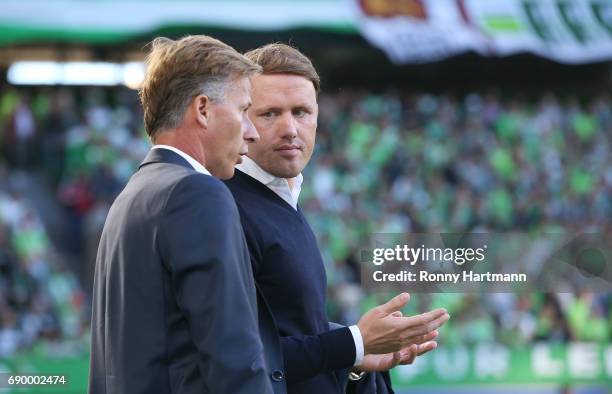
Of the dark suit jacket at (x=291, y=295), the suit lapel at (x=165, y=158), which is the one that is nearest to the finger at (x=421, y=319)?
the dark suit jacket at (x=291, y=295)

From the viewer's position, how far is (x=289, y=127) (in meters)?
2.64

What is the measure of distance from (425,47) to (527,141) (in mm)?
1895

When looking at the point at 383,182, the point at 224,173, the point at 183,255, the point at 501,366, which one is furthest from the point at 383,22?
the point at 183,255

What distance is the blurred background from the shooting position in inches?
462

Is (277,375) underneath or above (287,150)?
underneath

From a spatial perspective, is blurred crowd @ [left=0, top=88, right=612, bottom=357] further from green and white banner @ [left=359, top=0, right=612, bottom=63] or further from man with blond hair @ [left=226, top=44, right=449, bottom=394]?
man with blond hair @ [left=226, top=44, right=449, bottom=394]

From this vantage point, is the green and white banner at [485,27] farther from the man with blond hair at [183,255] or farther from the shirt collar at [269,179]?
the man with blond hair at [183,255]

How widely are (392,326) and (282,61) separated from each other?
0.71 meters

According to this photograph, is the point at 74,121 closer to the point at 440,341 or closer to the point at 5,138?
the point at 5,138

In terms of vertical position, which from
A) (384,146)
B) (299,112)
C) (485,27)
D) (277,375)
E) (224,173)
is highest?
(485,27)

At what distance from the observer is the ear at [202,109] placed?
206 centimetres

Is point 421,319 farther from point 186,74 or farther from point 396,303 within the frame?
point 186,74

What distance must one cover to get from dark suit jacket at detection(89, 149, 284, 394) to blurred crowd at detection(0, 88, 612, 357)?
9.18 m

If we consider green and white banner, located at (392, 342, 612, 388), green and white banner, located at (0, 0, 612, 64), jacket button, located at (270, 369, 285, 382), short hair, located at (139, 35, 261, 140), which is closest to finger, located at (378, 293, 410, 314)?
jacket button, located at (270, 369, 285, 382)
